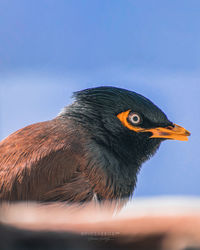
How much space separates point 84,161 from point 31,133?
27 cm

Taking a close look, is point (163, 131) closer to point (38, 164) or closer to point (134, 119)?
point (134, 119)

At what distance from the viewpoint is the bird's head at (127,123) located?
1.31 meters

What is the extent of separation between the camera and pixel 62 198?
3.66 feet

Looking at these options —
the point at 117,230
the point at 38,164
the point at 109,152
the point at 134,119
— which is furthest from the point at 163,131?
the point at 117,230

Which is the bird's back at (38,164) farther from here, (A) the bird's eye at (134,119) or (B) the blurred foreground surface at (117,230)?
(B) the blurred foreground surface at (117,230)

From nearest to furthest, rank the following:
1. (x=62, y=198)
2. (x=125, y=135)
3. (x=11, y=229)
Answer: (x=11, y=229), (x=62, y=198), (x=125, y=135)

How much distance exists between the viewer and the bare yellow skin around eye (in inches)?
51.7

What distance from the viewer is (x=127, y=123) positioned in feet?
4.34

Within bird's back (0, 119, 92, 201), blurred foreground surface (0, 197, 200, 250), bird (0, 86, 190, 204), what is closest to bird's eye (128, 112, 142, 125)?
bird (0, 86, 190, 204)

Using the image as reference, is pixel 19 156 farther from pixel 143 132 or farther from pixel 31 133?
pixel 143 132

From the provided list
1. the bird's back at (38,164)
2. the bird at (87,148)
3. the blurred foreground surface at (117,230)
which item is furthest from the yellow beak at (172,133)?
the blurred foreground surface at (117,230)

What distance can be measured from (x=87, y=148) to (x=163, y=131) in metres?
0.36

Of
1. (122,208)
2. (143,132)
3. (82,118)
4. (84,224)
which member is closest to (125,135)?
(143,132)

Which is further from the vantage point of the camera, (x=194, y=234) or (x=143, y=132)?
(x=143, y=132)
